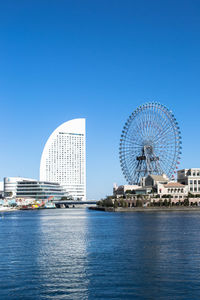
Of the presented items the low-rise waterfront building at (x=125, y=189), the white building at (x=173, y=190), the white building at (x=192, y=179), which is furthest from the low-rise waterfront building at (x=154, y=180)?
the white building at (x=192, y=179)

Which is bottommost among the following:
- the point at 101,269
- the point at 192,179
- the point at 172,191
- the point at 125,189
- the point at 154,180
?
the point at 101,269

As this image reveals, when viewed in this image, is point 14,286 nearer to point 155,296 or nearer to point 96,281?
point 96,281

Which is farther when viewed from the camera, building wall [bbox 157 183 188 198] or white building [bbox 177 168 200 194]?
white building [bbox 177 168 200 194]

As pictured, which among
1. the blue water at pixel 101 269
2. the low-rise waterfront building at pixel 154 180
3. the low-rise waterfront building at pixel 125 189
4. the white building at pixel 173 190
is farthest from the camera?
the low-rise waterfront building at pixel 125 189

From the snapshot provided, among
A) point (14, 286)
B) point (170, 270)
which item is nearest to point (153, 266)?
point (170, 270)

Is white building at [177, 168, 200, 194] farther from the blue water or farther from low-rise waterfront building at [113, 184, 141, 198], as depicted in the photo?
the blue water

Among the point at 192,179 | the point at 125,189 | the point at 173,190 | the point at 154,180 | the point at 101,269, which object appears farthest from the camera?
the point at 125,189

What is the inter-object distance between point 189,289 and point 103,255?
14.9m

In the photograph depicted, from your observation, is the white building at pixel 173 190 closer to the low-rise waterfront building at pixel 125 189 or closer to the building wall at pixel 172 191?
the building wall at pixel 172 191

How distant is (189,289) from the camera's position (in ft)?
92.0

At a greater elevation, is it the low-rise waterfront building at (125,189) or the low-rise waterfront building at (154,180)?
the low-rise waterfront building at (154,180)

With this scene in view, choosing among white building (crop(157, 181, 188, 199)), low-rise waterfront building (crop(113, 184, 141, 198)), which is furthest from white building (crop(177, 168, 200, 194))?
low-rise waterfront building (crop(113, 184, 141, 198))

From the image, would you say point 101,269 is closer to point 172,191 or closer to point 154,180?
point 154,180

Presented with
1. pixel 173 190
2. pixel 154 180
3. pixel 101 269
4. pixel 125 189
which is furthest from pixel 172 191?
pixel 101 269
